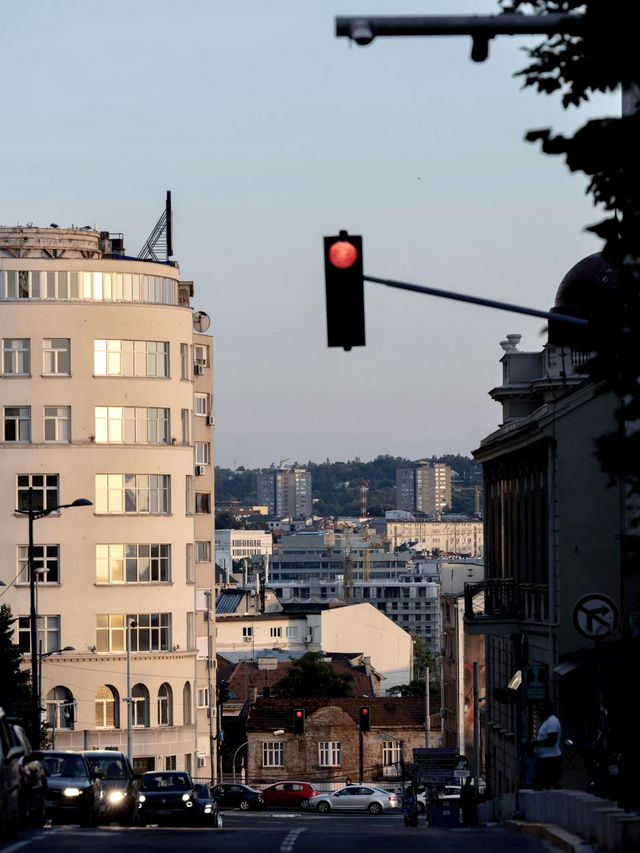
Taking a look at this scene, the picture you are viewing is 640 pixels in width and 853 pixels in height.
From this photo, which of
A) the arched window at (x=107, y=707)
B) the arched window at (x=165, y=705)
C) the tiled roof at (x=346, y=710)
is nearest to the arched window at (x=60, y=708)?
the arched window at (x=107, y=707)

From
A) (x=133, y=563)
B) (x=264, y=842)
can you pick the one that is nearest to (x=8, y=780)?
(x=264, y=842)

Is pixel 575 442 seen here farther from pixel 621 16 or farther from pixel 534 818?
pixel 621 16

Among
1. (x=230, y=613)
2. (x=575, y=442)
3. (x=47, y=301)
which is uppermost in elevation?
(x=47, y=301)

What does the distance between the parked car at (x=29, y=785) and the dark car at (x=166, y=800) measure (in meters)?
14.2

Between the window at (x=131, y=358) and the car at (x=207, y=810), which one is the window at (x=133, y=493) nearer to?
the window at (x=131, y=358)

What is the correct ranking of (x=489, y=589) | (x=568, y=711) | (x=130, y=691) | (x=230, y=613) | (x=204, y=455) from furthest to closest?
1. (x=230, y=613)
2. (x=204, y=455)
3. (x=130, y=691)
4. (x=489, y=589)
5. (x=568, y=711)

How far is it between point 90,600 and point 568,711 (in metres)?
33.2

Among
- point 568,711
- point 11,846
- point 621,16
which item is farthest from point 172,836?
point 568,711

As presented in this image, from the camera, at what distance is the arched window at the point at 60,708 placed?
236ft

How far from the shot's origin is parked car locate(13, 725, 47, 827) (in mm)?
20500

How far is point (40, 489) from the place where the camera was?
242 ft

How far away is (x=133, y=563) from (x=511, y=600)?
26.9m

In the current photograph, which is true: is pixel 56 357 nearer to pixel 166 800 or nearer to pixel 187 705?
pixel 187 705

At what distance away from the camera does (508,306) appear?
19969 millimetres
